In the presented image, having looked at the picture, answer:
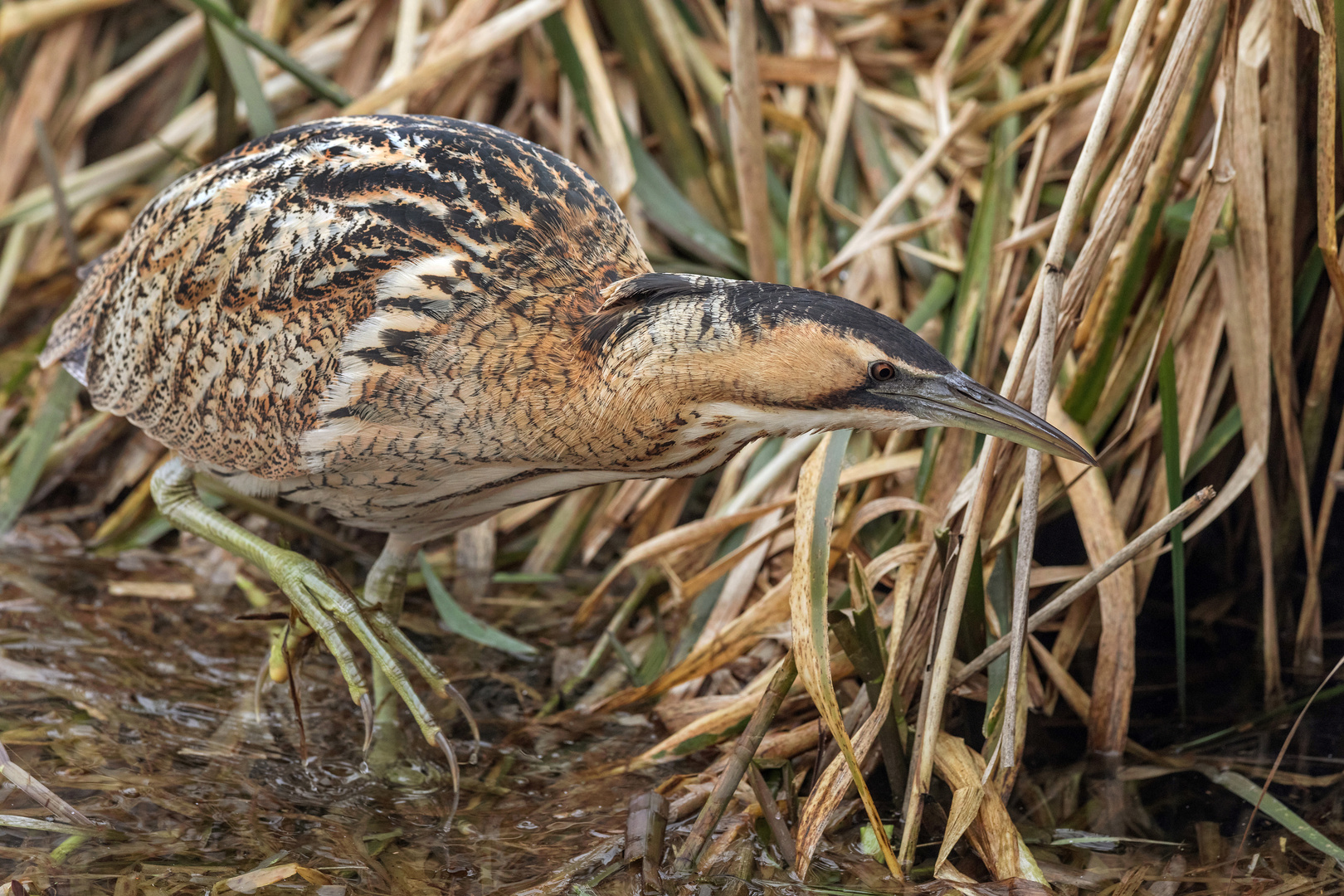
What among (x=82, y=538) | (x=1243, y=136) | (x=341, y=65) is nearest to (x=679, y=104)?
(x=341, y=65)

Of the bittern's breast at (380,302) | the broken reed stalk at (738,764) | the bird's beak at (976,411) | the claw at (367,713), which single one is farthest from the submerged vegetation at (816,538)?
the bittern's breast at (380,302)

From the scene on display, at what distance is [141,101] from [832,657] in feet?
10.4

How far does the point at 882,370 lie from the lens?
182 centimetres

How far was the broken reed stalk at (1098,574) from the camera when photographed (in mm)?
1963

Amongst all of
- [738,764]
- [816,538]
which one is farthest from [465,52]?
[738,764]

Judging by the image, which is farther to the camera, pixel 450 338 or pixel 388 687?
pixel 388 687

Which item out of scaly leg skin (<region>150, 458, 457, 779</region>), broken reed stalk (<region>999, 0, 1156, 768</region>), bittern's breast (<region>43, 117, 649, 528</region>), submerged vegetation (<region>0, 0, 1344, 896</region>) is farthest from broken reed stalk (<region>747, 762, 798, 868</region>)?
bittern's breast (<region>43, 117, 649, 528</region>)

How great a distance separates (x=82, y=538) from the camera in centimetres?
340

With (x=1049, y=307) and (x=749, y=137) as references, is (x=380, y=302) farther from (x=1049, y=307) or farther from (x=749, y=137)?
(x=749, y=137)

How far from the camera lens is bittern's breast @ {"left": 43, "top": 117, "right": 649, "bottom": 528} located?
6.98ft

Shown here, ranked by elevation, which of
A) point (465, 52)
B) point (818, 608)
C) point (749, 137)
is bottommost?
point (818, 608)

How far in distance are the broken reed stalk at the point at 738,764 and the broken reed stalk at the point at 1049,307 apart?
13.5 inches

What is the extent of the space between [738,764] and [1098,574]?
631 millimetres

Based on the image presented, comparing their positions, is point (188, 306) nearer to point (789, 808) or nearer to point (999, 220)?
point (789, 808)
